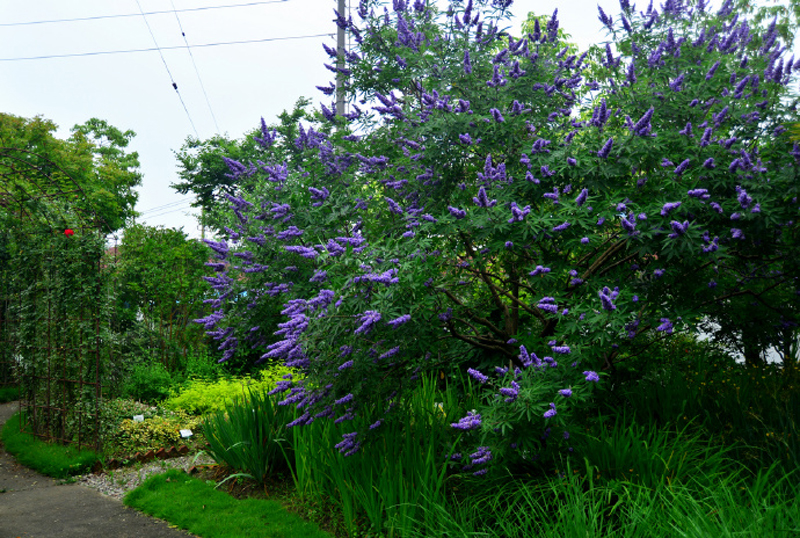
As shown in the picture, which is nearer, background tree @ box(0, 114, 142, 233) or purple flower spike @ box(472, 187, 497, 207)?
purple flower spike @ box(472, 187, 497, 207)

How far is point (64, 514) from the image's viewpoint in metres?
5.87

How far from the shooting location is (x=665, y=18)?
17.5 feet

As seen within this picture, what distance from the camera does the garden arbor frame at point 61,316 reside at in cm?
776

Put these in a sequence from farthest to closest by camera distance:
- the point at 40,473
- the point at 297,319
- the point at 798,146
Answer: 1. the point at 40,473
2. the point at 798,146
3. the point at 297,319

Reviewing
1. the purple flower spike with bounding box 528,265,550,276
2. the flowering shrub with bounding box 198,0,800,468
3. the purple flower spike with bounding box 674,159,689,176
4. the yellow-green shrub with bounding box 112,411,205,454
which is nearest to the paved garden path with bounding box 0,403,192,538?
the yellow-green shrub with bounding box 112,411,205,454

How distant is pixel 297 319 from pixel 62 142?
27270mm

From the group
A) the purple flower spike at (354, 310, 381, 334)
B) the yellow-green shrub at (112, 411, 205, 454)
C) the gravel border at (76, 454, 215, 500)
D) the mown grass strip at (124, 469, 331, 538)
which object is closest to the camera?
the purple flower spike at (354, 310, 381, 334)

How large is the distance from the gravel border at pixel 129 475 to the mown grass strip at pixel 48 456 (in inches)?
6.6

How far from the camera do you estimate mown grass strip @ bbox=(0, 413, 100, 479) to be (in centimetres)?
722

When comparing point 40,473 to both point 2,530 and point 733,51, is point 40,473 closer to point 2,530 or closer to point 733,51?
point 2,530

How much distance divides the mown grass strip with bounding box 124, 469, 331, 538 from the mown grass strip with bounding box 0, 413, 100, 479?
1542mm

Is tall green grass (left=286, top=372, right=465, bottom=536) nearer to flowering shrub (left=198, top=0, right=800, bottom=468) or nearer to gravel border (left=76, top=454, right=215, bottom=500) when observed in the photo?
flowering shrub (left=198, top=0, right=800, bottom=468)

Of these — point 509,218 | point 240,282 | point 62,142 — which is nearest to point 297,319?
point 509,218

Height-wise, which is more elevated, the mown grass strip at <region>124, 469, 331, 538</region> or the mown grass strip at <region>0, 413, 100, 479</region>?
the mown grass strip at <region>0, 413, 100, 479</region>
